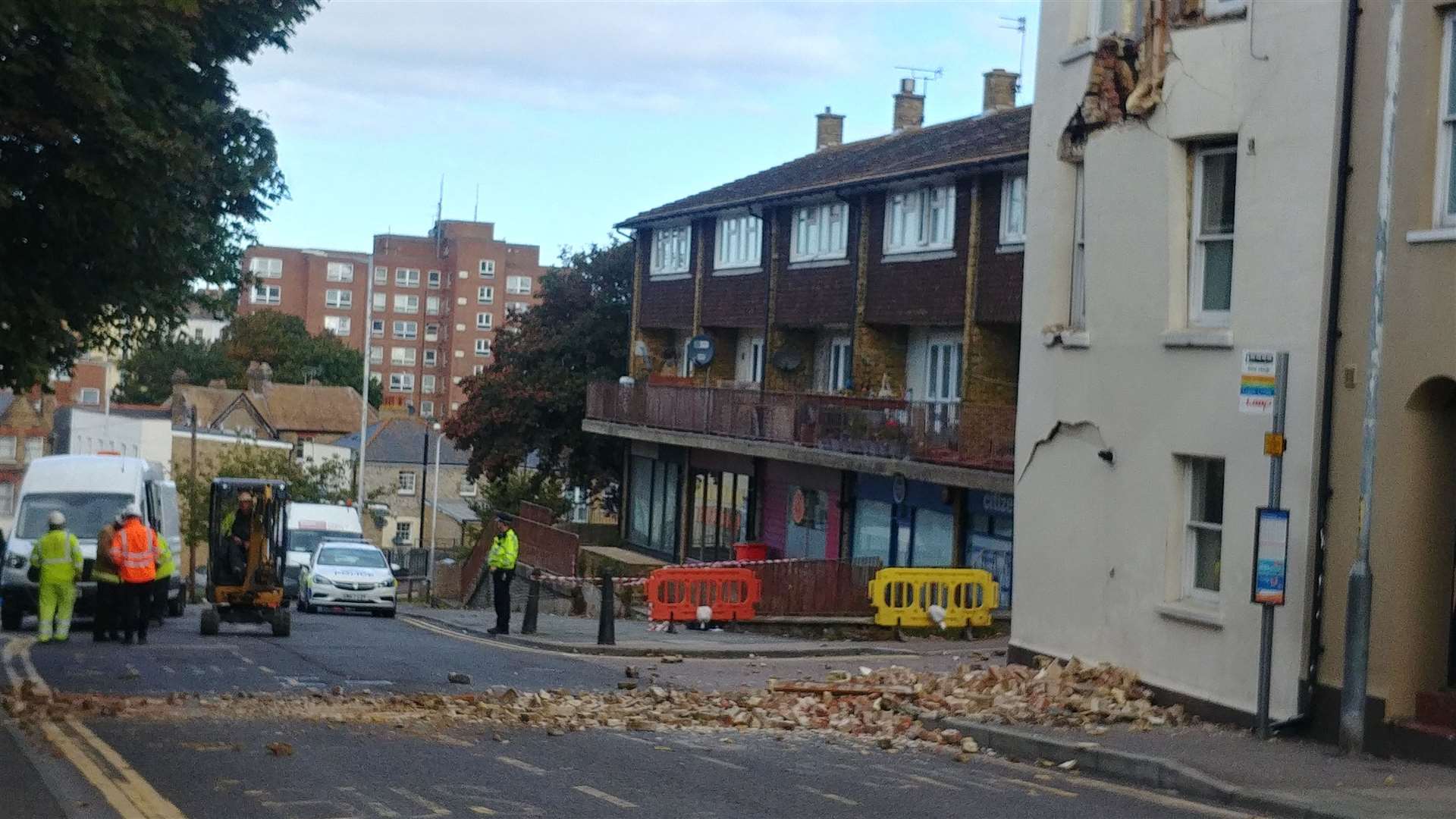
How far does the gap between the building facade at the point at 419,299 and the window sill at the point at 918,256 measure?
109926 millimetres

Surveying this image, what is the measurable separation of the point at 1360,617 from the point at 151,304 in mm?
12328

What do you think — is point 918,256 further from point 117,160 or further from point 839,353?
point 117,160

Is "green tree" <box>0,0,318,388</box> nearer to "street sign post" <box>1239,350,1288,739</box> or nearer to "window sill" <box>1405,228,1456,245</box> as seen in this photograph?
"street sign post" <box>1239,350,1288,739</box>

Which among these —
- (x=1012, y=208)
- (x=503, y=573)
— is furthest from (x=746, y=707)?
(x=1012, y=208)

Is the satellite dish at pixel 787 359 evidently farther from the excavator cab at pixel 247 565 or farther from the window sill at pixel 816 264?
the excavator cab at pixel 247 565

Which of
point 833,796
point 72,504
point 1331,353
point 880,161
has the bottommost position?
point 833,796

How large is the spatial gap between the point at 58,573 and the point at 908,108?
1211 inches

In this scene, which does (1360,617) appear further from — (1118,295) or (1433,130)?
(1118,295)

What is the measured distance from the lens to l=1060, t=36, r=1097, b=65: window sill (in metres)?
17.1

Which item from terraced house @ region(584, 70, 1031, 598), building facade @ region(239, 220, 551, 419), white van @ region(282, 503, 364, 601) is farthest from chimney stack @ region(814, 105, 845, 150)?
building facade @ region(239, 220, 551, 419)

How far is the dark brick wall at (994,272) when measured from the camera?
100 ft

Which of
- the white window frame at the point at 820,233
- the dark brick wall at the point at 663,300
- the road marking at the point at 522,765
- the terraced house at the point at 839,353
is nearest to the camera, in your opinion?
the road marking at the point at 522,765

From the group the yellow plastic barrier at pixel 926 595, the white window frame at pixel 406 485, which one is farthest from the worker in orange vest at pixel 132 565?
the white window frame at pixel 406 485

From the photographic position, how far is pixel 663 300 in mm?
47219
